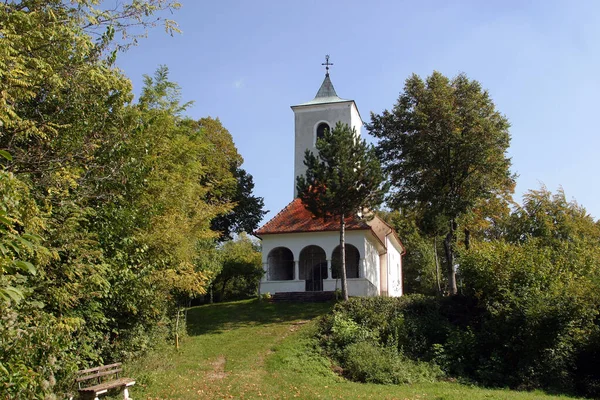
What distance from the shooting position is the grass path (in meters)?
11.7

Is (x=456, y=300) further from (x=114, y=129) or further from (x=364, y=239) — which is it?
(x=114, y=129)

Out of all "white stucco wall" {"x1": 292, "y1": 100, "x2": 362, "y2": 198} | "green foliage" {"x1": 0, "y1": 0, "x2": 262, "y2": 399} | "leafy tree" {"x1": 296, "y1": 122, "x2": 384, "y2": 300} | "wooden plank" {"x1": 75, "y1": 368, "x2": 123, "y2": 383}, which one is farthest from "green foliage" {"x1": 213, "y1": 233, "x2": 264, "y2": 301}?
Result: "wooden plank" {"x1": 75, "y1": 368, "x2": 123, "y2": 383}

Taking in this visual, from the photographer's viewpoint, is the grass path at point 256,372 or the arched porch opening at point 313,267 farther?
the arched porch opening at point 313,267

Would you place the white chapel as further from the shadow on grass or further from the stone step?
the shadow on grass

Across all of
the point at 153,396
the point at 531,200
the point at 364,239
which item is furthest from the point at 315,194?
the point at 531,200

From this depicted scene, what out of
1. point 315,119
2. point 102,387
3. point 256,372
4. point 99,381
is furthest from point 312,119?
point 102,387

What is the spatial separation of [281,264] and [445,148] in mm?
10972

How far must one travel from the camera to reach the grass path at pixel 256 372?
1165 centimetres

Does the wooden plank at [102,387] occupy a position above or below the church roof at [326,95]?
below

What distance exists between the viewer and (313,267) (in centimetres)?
2780

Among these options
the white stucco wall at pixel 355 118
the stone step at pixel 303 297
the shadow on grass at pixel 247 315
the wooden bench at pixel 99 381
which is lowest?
the wooden bench at pixel 99 381

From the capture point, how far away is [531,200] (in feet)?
106

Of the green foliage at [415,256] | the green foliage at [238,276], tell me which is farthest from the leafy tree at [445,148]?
the green foliage at [415,256]

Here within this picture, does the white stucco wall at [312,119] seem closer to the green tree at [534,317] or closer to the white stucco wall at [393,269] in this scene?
the white stucco wall at [393,269]
